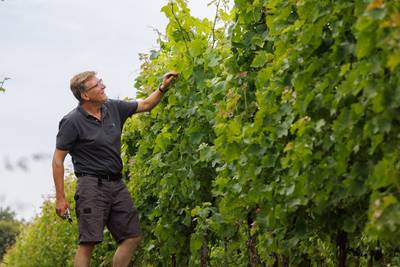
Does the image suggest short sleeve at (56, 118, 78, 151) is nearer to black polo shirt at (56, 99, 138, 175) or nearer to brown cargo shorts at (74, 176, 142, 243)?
black polo shirt at (56, 99, 138, 175)

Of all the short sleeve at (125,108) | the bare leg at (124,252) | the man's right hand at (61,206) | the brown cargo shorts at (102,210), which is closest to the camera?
the brown cargo shorts at (102,210)

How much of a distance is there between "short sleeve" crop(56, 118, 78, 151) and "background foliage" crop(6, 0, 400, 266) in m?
0.82

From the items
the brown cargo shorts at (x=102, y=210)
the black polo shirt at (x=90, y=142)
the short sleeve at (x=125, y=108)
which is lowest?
the brown cargo shorts at (x=102, y=210)

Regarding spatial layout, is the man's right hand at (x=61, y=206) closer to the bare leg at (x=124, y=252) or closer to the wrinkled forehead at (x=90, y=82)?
the bare leg at (x=124, y=252)

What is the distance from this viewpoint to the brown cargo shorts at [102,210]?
6293 millimetres

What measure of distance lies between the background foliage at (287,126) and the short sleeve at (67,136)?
82 centimetres

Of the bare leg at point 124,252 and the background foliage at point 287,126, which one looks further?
the bare leg at point 124,252

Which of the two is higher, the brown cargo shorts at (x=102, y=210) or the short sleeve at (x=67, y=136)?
the short sleeve at (x=67, y=136)

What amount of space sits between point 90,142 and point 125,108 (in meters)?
0.55

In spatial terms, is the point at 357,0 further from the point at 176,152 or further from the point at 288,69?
the point at 176,152

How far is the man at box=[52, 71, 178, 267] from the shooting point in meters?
6.32

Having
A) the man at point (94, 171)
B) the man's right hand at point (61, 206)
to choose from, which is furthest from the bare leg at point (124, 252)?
the man's right hand at point (61, 206)

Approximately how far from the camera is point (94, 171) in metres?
6.39

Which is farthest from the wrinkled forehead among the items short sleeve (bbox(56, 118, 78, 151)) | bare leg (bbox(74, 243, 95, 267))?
bare leg (bbox(74, 243, 95, 267))
